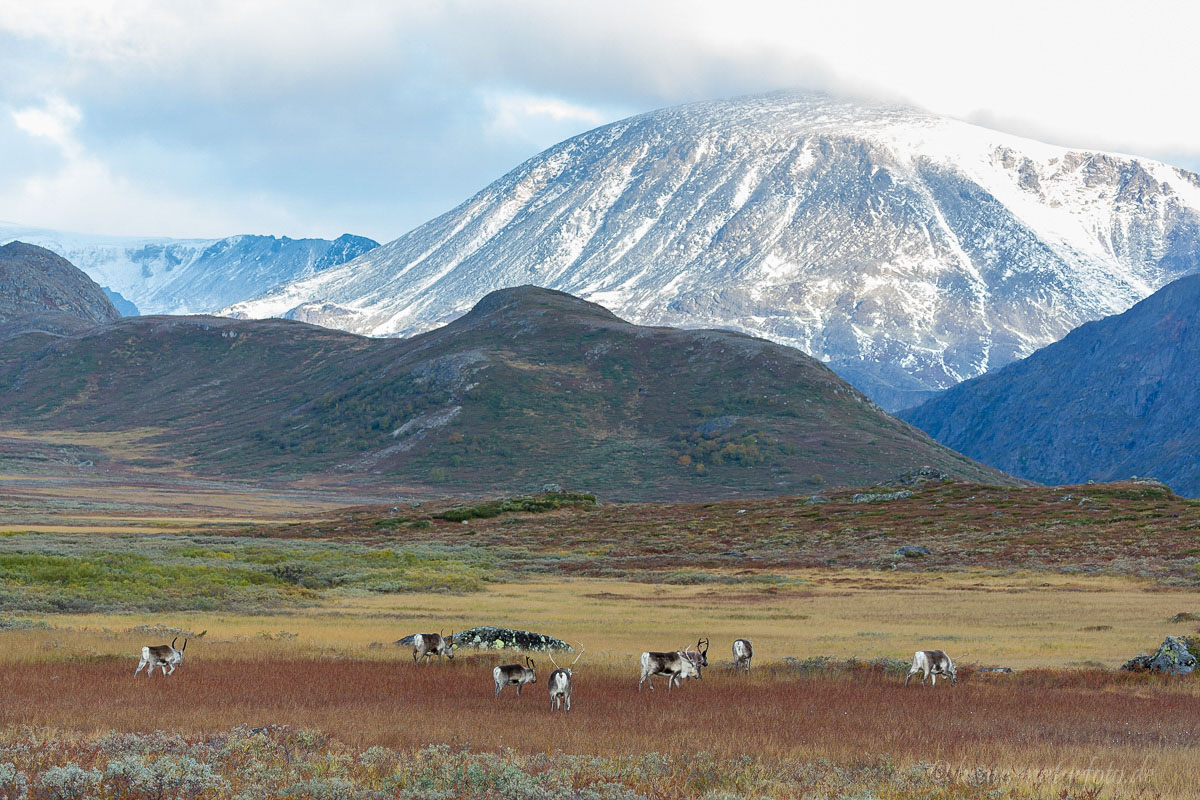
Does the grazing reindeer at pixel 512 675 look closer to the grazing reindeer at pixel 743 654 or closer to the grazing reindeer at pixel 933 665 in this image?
the grazing reindeer at pixel 743 654

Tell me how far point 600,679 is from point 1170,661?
15.3 m

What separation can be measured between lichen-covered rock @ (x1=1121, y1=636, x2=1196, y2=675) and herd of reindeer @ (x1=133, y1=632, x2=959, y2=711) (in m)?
5.05

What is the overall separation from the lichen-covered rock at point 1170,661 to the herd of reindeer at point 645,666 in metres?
5.05

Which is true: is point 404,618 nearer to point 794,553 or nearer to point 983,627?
point 983,627

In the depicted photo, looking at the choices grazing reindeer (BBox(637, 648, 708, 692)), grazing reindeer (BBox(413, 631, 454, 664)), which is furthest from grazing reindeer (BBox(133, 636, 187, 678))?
grazing reindeer (BBox(637, 648, 708, 692))

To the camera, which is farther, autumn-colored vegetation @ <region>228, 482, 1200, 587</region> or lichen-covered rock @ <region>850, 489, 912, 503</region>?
lichen-covered rock @ <region>850, 489, 912, 503</region>

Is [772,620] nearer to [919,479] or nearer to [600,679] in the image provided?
[600,679]

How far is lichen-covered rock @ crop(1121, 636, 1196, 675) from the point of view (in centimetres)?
2789

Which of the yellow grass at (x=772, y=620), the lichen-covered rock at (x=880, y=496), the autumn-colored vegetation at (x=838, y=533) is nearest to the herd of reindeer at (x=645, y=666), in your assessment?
the yellow grass at (x=772, y=620)

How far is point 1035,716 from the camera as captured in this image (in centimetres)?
2212

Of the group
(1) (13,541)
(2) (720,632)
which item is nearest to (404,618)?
(2) (720,632)

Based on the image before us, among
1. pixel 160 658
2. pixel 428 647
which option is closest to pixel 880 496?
pixel 428 647

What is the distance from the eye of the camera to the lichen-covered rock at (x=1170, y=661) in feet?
91.5

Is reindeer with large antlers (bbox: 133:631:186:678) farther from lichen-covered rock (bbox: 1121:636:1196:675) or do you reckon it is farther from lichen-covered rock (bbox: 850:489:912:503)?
lichen-covered rock (bbox: 850:489:912:503)
